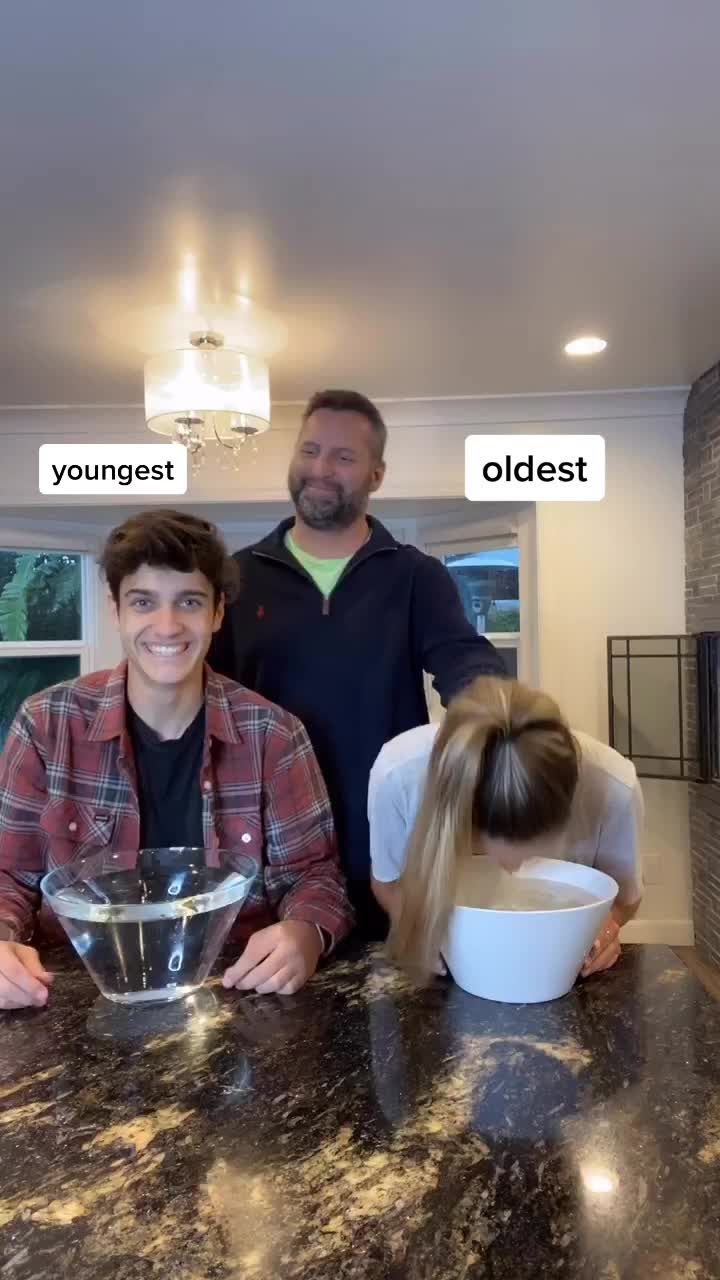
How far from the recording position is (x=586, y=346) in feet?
9.60

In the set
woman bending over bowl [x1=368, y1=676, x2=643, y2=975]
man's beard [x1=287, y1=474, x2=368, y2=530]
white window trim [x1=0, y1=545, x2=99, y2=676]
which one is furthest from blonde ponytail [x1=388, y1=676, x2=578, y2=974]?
white window trim [x1=0, y1=545, x2=99, y2=676]

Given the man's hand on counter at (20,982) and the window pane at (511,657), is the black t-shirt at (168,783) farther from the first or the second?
the window pane at (511,657)

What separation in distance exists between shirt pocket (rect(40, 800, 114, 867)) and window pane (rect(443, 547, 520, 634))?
2.99 meters

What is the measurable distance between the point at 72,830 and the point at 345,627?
0.69m

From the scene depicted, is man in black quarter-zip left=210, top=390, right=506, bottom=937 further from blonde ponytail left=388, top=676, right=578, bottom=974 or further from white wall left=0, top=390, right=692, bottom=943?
white wall left=0, top=390, right=692, bottom=943

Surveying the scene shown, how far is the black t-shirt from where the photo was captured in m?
1.30

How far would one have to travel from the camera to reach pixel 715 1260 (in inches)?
22.6

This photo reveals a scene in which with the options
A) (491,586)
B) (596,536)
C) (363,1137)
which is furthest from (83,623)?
(363,1137)

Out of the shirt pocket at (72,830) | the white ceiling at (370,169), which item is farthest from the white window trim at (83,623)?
the shirt pocket at (72,830)

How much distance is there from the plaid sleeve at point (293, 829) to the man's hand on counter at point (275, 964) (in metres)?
0.16

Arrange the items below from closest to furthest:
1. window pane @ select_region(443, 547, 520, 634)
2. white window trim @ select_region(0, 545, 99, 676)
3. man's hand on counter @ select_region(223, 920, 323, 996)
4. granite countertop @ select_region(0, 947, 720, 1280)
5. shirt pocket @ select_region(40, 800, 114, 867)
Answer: granite countertop @ select_region(0, 947, 720, 1280)
man's hand on counter @ select_region(223, 920, 323, 996)
shirt pocket @ select_region(40, 800, 114, 867)
window pane @ select_region(443, 547, 520, 634)
white window trim @ select_region(0, 545, 99, 676)

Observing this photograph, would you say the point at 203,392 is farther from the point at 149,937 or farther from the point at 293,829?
the point at 149,937

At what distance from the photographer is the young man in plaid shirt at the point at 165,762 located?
1.25 metres

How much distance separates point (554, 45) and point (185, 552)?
1.01m
